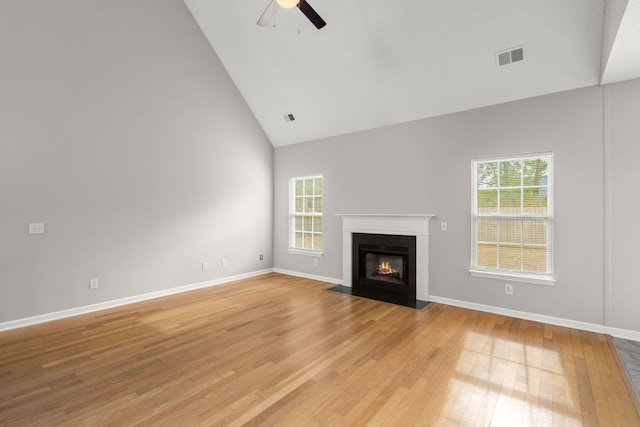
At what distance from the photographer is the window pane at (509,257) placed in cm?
382

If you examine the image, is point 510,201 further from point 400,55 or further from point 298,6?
point 298,6

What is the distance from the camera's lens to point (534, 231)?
371 cm

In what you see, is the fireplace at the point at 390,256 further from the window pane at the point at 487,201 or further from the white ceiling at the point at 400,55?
the white ceiling at the point at 400,55

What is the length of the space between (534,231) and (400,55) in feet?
9.21

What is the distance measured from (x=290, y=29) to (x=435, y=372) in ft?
15.1

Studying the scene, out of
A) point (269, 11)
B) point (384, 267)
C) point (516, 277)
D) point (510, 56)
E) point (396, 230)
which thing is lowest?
point (384, 267)

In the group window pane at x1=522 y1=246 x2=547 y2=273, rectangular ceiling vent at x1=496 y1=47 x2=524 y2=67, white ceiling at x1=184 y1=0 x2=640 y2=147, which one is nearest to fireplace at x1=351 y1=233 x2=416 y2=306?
window pane at x1=522 y1=246 x2=547 y2=273

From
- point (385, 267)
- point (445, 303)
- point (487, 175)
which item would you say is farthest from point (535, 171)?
point (385, 267)

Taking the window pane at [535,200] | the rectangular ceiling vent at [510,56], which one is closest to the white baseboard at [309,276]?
the window pane at [535,200]

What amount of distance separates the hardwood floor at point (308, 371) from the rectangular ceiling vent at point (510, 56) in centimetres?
306

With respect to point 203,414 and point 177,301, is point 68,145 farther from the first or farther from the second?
point 203,414

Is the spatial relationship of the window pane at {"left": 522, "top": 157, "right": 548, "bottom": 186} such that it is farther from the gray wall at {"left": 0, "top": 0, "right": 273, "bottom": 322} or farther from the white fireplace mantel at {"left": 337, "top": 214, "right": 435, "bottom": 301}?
the gray wall at {"left": 0, "top": 0, "right": 273, "bottom": 322}

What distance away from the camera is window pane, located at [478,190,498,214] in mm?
3980

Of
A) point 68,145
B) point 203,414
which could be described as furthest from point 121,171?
point 203,414
